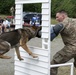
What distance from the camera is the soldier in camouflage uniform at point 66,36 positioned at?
681 cm

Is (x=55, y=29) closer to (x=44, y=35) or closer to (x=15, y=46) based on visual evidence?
(x=44, y=35)

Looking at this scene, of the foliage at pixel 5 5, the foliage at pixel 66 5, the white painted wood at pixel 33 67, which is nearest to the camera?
the white painted wood at pixel 33 67

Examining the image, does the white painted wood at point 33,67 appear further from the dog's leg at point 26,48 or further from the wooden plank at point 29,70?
the dog's leg at point 26,48

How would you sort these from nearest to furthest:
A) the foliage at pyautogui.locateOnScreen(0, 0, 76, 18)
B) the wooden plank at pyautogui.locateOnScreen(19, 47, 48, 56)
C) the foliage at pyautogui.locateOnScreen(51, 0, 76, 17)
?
the wooden plank at pyautogui.locateOnScreen(19, 47, 48, 56) < the foliage at pyautogui.locateOnScreen(0, 0, 76, 18) < the foliage at pyautogui.locateOnScreen(51, 0, 76, 17)

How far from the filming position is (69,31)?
684cm

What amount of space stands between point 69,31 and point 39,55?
875 mm

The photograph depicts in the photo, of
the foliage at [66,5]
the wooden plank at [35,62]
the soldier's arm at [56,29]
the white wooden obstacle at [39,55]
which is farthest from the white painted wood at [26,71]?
the foliage at [66,5]

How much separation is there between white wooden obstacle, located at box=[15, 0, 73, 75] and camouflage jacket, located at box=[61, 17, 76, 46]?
46 centimetres

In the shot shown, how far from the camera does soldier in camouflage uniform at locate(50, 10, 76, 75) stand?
22.3 feet

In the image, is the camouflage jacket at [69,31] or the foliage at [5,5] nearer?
the camouflage jacket at [69,31]

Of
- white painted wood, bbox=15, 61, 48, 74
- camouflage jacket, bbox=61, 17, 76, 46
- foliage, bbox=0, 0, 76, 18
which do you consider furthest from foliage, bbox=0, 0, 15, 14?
camouflage jacket, bbox=61, 17, 76, 46

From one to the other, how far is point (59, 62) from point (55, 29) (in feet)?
3.10

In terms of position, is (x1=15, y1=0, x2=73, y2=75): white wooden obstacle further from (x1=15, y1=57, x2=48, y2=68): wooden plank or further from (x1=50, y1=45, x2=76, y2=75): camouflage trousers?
(x1=50, y1=45, x2=76, y2=75): camouflage trousers

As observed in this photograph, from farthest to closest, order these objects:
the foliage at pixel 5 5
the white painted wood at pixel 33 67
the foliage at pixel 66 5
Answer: the foliage at pixel 5 5
the foliage at pixel 66 5
the white painted wood at pixel 33 67
